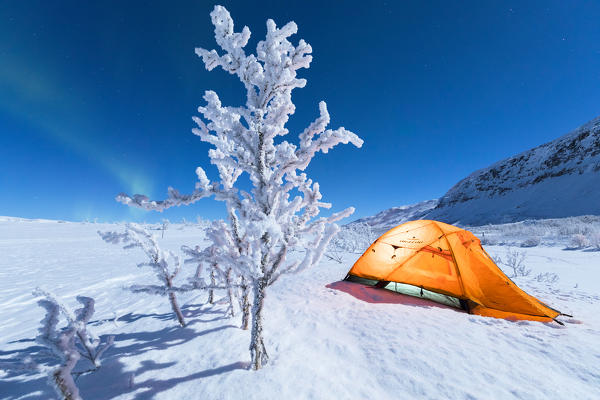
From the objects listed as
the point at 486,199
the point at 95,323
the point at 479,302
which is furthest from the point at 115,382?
the point at 486,199

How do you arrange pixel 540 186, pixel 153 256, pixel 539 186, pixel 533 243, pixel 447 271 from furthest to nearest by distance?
pixel 539 186 → pixel 540 186 → pixel 533 243 → pixel 447 271 → pixel 153 256

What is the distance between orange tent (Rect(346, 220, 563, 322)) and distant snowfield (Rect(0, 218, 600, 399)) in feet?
1.05

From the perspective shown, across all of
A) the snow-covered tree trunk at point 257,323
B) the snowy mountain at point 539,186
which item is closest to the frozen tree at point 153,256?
the snow-covered tree trunk at point 257,323

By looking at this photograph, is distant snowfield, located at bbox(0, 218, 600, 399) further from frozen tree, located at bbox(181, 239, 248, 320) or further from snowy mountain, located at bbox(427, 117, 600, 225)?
snowy mountain, located at bbox(427, 117, 600, 225)

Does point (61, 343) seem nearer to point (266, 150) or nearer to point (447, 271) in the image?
point (266, 150)

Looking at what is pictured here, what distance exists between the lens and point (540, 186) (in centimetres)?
3534

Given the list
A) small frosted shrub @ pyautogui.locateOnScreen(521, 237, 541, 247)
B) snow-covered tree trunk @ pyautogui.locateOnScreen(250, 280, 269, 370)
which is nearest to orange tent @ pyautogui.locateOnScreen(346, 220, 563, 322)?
snow-covered tree trunk @ pyautogui.locateOnScreen(250, 280, 269, 370)

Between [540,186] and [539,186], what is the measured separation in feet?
0.51

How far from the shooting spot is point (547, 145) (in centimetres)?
4312

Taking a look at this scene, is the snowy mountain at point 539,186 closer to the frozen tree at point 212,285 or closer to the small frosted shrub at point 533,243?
the small frosted shrub at point 533,243

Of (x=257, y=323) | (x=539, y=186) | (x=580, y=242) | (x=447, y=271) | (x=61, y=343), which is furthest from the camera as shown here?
(x=539, y=186)

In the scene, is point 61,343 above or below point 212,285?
below

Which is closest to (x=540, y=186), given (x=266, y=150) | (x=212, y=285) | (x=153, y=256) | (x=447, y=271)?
(x=447, y=271)

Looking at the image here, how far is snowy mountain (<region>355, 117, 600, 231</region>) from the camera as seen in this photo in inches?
1122
